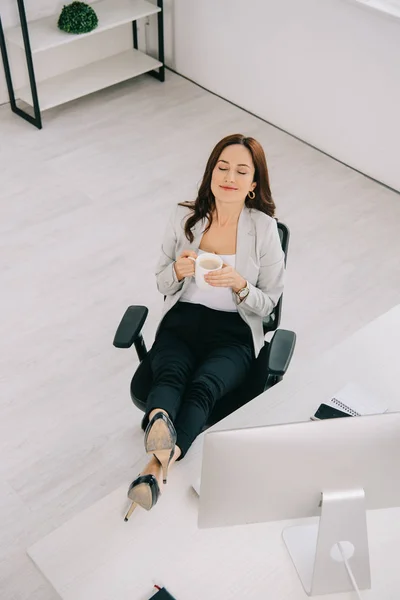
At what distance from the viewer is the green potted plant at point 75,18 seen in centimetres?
460

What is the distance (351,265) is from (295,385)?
72.7 inches

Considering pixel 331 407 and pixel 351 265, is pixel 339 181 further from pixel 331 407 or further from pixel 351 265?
pixel 331 407

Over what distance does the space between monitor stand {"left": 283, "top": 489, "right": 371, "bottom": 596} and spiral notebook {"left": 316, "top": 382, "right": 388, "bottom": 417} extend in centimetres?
42

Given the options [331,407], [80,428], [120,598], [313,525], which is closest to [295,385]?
[331,407]

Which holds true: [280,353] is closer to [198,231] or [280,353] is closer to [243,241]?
[243,241]

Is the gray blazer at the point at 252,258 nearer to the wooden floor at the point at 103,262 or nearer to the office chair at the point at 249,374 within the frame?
the office chair at the point at 249,374

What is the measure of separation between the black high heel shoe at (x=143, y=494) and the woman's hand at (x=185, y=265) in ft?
2.65

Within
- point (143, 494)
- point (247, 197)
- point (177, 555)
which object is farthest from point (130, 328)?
point (177, 555)

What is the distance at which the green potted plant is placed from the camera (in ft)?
15.1

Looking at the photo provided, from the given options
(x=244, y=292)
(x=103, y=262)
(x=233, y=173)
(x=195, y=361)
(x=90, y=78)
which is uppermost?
(x=233, y=173)

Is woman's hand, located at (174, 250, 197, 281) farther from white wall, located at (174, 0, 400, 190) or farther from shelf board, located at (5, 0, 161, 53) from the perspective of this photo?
shelf board, located at (5, 0, 161, 53)

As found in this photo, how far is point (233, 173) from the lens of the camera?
247 cm

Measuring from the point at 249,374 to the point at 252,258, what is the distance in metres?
0.42

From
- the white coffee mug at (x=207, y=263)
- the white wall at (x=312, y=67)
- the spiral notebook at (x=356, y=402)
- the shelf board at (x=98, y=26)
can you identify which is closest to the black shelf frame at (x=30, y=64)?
the shelf board at (x=98, y=26)
